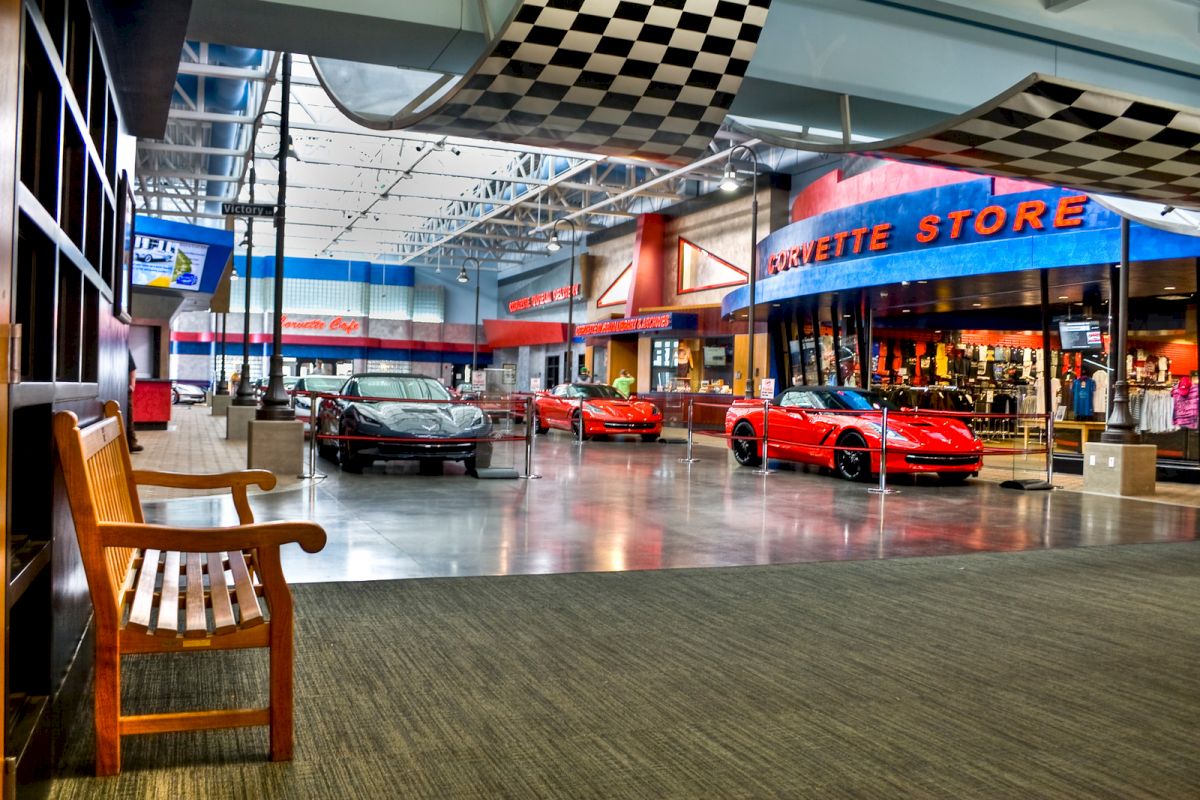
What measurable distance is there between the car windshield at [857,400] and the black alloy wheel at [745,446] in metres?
1.58

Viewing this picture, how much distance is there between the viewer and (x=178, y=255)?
2270cm

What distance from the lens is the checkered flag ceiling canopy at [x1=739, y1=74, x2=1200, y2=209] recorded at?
4.73 m

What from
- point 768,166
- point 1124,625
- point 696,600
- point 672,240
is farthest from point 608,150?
point 672,240

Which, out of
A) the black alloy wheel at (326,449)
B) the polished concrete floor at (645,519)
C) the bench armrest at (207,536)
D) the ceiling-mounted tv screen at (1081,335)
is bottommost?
the polished concrete floor at (645,519)

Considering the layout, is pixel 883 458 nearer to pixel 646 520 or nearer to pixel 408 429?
pixel 646 520

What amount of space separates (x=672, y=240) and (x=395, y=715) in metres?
33.0

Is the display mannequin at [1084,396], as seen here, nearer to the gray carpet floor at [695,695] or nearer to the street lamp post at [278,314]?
the gray carpet floor at [695,695]

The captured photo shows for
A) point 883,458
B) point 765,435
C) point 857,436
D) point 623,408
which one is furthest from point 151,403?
point 883,458

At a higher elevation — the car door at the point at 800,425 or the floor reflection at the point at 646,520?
the car door at the point at 800,425

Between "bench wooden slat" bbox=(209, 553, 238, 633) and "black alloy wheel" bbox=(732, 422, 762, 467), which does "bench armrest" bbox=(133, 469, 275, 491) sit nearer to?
"bench wooden slat" bbox=(209, 553, 238, 633)

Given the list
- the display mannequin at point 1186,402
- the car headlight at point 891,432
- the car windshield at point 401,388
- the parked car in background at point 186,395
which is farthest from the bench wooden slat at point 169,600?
the parked car in background at point 186,395

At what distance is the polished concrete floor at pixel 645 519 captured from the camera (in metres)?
6.54

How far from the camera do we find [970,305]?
2138 centimetres

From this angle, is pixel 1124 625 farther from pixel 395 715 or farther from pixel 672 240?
pixel 672 240
